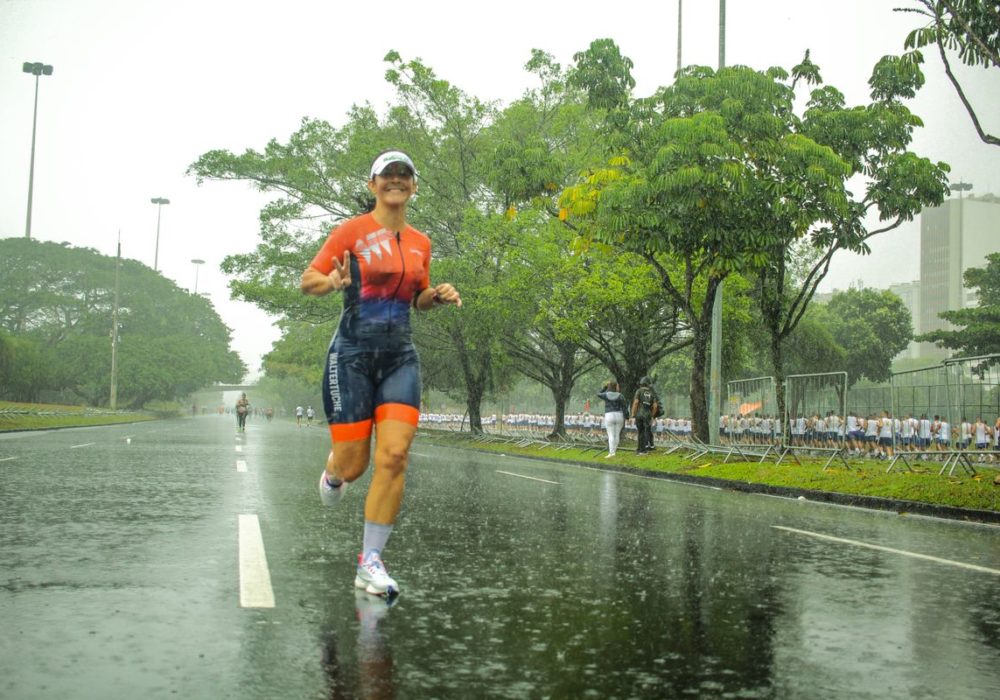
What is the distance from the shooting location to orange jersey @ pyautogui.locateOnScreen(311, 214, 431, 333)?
5.09 metres

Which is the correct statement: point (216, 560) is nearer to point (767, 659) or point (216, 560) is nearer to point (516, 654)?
point (516, 654)

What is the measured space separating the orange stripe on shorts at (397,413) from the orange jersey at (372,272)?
1.42 ft

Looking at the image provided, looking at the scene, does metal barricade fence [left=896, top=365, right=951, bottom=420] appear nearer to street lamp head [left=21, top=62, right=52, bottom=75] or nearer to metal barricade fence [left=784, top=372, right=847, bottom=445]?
metal barricade fence [left=784, top=372, right=847, bottom=445]

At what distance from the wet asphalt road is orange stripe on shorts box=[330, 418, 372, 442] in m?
0.77

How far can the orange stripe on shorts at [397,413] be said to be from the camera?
16.5ft

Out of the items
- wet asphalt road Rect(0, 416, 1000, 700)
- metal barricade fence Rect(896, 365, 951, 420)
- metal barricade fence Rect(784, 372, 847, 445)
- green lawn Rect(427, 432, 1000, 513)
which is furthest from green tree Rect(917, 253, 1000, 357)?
wet asphalt road Rect(0, 416, 1000, 700)

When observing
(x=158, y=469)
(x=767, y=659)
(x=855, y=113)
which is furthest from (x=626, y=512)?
(x=855, y=113)

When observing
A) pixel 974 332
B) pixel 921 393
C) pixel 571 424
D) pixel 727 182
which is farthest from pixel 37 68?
pixel 921 393

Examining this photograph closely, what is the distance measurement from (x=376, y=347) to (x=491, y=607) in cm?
144

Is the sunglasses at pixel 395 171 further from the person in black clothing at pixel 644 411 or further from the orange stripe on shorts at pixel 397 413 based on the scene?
the person in black clothing at pixel 644 411

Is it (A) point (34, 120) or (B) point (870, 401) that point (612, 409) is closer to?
(B) point (870, 401)

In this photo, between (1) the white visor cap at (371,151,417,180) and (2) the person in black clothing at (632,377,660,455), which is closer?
(1) the white visor cap at (371,151,417,180)

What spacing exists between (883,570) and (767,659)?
2.83 metres

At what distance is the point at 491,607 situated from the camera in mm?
4656
